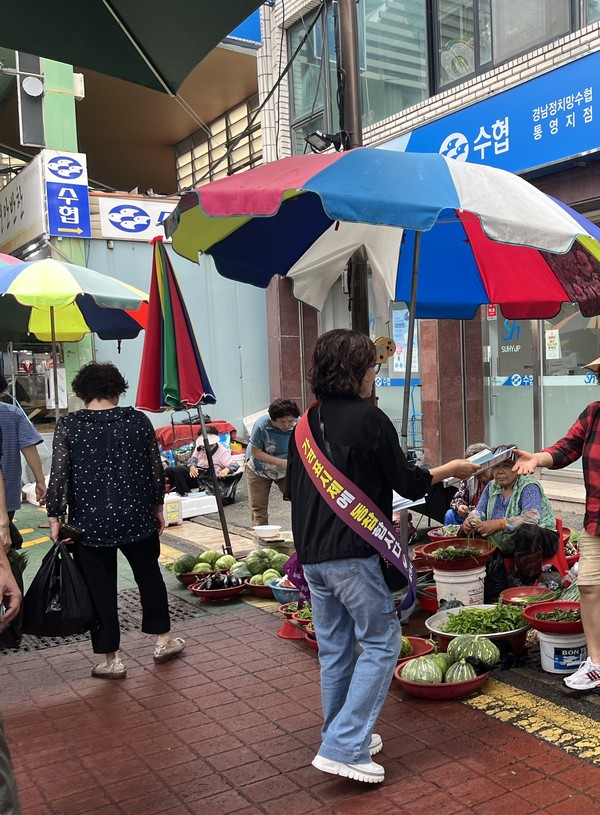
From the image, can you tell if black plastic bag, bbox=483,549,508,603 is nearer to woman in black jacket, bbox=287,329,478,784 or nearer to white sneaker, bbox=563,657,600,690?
white sneaker, bbox=563,657,600,690

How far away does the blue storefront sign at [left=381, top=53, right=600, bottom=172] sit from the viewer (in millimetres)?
8133

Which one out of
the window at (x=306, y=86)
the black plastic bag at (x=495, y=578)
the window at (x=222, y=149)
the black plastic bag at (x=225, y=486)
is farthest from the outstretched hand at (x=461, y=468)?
the window at (x=222, y=149)

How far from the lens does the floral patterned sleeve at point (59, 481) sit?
456cm

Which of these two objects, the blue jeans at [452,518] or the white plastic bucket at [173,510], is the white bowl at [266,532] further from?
the white plastic bucket at [173,510]

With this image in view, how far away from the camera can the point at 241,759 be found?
142 inches

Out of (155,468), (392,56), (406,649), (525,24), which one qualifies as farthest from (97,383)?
(392,56)

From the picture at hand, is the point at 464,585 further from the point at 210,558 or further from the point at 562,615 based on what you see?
the point at 210,558

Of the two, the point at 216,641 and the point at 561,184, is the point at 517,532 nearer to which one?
the point at 216,641

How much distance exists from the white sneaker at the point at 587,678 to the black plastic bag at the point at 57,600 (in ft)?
9.09

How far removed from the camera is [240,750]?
3.70m

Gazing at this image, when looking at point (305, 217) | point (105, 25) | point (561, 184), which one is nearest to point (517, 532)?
point (305, 217)

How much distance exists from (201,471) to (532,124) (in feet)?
19.8

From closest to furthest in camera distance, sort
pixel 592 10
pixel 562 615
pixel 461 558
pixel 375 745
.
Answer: pixel 375 745 → pixel 562 615 → pixel 461 558 → pixel 592 10

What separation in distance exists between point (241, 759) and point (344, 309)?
1076 centimetres
